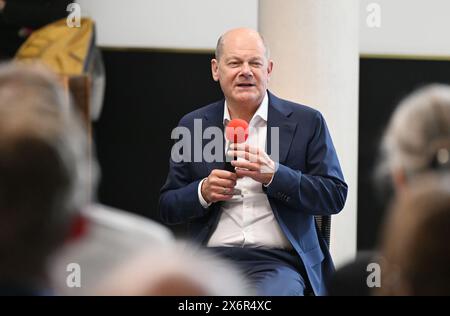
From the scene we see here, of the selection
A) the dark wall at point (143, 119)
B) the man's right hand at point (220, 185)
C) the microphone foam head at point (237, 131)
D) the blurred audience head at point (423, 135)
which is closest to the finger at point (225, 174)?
the man's right hand at point (220, 185)

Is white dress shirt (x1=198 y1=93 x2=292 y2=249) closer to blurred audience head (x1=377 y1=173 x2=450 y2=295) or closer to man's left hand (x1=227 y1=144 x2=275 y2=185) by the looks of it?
man's left hand (x1=227 y1=144 x2=275 y2=185)

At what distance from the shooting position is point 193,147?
343 cm

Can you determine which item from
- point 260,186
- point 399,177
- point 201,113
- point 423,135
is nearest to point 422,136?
point 423,135

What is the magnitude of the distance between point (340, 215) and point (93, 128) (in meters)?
2.03

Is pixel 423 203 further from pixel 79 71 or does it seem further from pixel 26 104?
pixel 79 71

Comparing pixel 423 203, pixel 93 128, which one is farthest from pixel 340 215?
pixel 423 203

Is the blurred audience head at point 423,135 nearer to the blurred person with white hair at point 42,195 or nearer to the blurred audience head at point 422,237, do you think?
the blurred audience head at point 422,237

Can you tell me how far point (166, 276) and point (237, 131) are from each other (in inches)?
81.9

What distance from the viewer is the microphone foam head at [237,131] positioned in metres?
3.16

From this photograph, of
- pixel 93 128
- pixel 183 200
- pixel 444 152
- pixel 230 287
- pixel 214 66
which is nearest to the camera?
pixel 230 287

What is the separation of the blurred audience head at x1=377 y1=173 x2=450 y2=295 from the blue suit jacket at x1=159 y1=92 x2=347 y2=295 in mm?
1792

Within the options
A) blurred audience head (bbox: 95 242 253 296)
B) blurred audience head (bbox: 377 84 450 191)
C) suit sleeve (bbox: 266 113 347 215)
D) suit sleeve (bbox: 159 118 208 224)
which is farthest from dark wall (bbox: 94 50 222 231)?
blurred audience head (bbox: 95 242 253 296)

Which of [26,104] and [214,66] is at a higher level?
[214,66]

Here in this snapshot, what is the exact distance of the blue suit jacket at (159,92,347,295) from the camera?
3223mm
